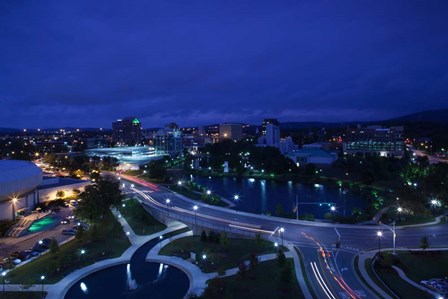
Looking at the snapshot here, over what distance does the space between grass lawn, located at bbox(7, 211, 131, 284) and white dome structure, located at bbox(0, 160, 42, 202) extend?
1063 centimetres

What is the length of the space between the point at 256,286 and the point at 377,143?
90.5 m

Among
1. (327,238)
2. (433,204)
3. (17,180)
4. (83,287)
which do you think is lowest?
(83,287)

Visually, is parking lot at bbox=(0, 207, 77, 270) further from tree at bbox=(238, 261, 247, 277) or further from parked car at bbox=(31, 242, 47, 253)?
tree at bbox=(238, 261, 247, 277)

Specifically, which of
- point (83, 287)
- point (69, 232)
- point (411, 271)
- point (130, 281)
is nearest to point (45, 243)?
point (69, 232)

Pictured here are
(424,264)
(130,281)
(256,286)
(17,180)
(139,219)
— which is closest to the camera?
(256,286)

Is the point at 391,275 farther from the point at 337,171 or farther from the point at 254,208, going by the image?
the point at 337,171

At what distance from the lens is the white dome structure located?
3588cm

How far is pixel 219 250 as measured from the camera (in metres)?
27.3

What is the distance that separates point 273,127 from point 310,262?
92.7 meters

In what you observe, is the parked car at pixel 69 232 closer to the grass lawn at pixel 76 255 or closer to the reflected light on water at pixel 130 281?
the grass lawn at pixel 76 255

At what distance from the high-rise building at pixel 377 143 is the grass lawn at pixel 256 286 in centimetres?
8128

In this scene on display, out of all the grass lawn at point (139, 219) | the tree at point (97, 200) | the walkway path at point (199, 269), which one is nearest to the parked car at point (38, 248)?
the tree at point (97, 200)

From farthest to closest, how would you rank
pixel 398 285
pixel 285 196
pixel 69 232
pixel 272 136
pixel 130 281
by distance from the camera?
1. pixel 272 136
2. pixel 285 196
3. pixel 69 232
4. pixel 130 281
5. pixel 398 285

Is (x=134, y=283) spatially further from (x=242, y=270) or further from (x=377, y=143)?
(x=377, y=143)
